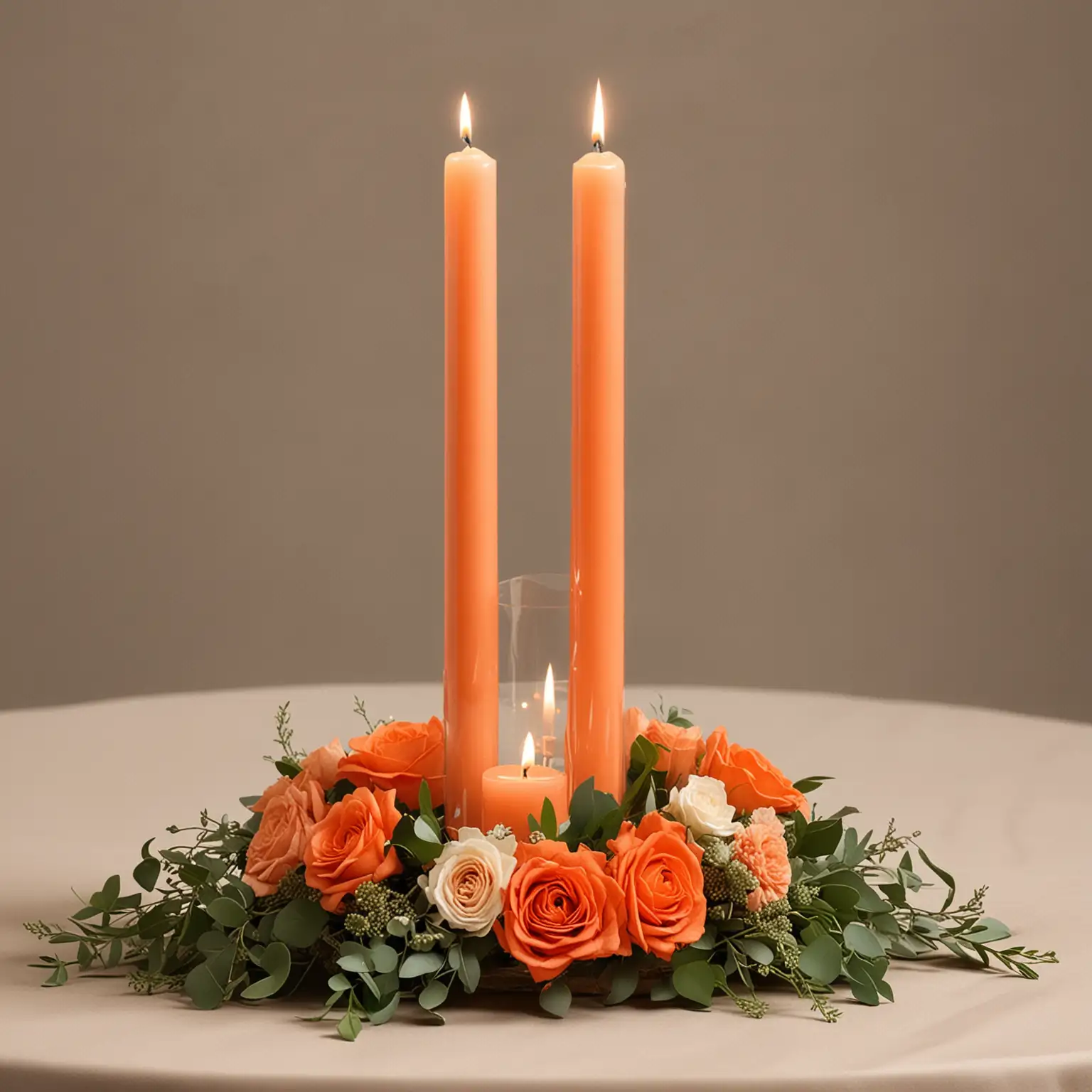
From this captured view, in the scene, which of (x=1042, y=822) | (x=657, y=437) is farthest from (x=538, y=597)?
(x=657, y=437)

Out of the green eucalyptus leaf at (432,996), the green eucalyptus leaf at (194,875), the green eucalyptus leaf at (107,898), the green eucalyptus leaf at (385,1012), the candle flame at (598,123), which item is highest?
the candle flame at (598,123)

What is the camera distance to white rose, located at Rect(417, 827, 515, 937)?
2.44ft

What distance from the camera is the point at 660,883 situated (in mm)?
760

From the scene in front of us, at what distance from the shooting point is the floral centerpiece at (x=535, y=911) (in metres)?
0.74

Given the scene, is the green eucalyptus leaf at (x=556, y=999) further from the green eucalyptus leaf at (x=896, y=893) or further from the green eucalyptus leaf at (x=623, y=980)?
the green eucalyptus leaf at (x=896, y=893)

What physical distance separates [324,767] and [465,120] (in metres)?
0.44

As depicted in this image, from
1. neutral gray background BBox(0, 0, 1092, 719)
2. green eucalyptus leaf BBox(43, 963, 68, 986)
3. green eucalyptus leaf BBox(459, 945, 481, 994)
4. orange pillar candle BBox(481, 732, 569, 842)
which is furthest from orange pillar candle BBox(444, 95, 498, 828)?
neutral gray background BBox(0, 0, 1092, 719)

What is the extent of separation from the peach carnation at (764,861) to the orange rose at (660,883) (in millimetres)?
24

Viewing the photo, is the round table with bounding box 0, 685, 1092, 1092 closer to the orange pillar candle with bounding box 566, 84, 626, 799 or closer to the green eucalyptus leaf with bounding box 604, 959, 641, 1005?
the green eucalyptus leaf with bounding box 604, 959, 641, 1005

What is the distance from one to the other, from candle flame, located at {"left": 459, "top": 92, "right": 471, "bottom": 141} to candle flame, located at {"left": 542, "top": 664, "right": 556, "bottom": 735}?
352 mm

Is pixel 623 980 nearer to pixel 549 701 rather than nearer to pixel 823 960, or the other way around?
pixel 823 960

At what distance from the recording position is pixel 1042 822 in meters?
1.16

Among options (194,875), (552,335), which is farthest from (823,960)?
(552,335)

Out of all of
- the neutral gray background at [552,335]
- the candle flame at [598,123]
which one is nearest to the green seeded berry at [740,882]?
the candle flame at [598,123]
